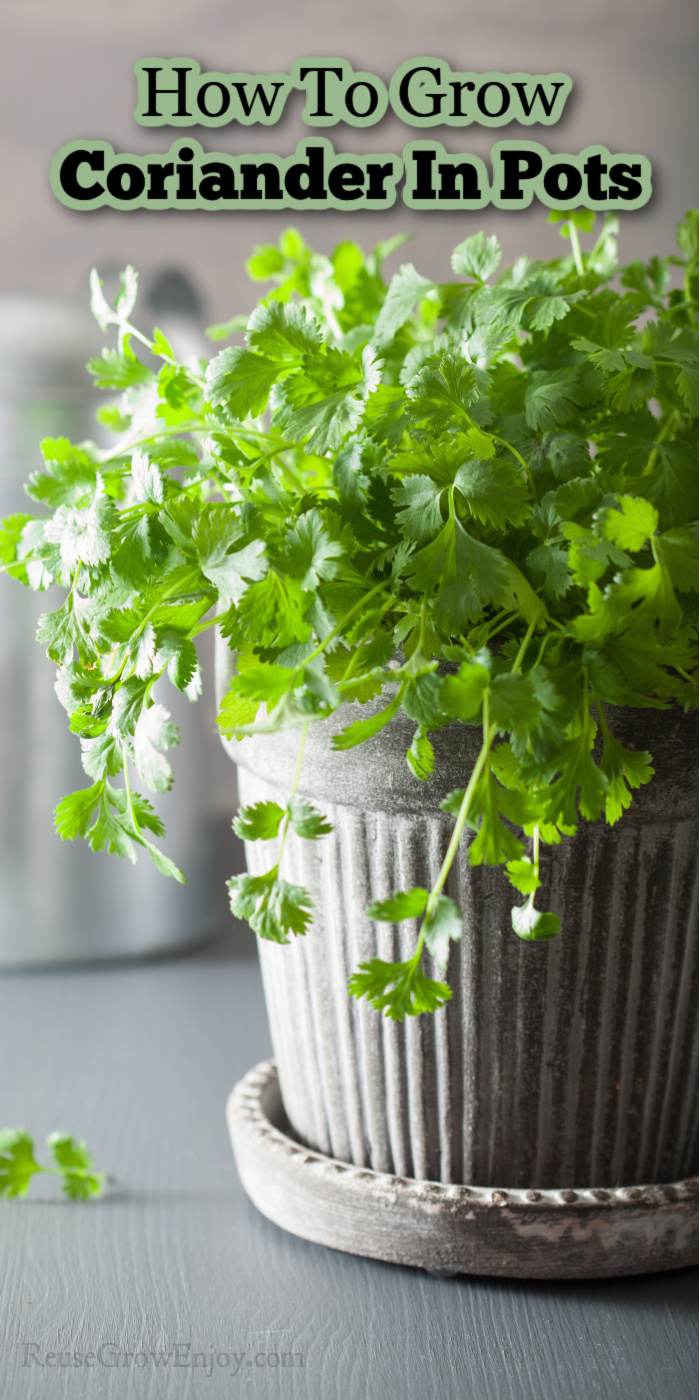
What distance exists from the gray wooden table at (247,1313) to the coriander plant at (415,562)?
18cm

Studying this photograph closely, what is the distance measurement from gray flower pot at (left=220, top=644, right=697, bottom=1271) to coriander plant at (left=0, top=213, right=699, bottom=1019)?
26 millimetres

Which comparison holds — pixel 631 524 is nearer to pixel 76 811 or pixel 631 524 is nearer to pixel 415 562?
pixel 415 562

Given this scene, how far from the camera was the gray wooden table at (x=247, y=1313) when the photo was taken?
1.52 ft

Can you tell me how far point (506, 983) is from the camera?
0.48 meters

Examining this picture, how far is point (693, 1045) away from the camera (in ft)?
1.70

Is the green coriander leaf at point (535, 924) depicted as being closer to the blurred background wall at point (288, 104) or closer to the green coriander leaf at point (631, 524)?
the green coriander leaf at point (631, 524)

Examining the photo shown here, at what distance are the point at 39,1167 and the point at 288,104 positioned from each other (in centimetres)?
104

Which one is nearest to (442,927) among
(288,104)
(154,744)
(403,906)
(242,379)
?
(403,906)

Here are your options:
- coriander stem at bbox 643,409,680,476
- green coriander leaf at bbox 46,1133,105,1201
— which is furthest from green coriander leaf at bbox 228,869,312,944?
green coriander leaf at bbox 46,1133,105,1201

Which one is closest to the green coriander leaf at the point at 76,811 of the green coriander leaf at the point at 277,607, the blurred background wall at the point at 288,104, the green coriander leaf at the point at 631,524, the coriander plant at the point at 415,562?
the coriander plant at the point at 415,562

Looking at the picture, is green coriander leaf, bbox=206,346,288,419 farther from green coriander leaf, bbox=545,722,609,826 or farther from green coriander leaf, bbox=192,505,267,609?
green coriander leaf, bbox=545,722,609,826

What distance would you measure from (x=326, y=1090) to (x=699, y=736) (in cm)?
24

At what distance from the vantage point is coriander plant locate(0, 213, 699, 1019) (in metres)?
0.38

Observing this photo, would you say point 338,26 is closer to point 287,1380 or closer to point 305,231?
point 305,231
